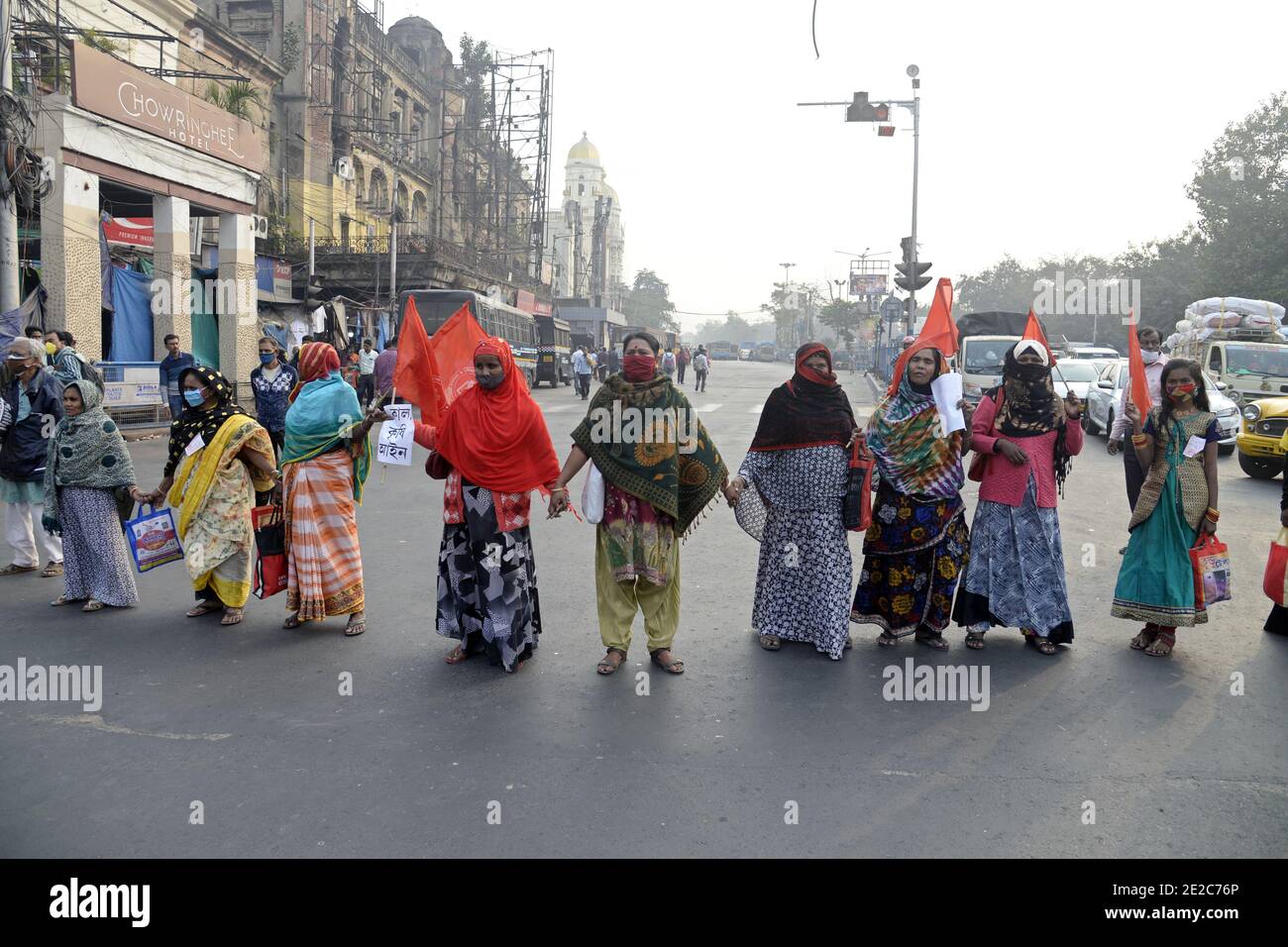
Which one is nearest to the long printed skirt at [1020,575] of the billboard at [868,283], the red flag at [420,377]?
the red flag at [420,377]

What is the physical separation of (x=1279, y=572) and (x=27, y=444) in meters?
7.72

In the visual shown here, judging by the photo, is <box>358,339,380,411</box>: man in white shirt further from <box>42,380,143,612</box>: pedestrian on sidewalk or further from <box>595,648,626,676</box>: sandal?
<box>595,648,626,676</box>: sandal

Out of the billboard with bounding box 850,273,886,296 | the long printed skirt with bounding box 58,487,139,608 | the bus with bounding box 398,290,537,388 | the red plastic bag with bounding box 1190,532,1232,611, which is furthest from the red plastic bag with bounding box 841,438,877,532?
the billboard with bounding box 850,273,886,296

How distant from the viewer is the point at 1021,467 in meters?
5.20

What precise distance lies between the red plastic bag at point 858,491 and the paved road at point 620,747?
703 mm

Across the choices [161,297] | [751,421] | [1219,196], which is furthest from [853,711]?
[1219,196]

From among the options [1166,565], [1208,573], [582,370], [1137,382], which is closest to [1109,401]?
[1137,382]

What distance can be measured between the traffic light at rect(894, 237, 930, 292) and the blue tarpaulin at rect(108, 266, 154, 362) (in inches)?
590

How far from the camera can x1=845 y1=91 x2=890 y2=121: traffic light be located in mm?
17969

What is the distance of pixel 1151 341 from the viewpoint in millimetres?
8523

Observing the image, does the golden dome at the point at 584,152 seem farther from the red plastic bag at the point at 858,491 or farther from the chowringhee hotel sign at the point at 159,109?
the red plastic bag at the point at 858,491

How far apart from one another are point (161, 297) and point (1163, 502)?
17408mm

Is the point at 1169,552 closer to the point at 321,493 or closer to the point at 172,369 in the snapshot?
the point at 321,493
